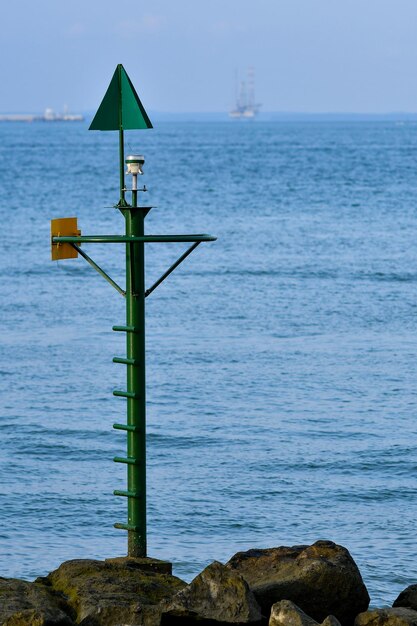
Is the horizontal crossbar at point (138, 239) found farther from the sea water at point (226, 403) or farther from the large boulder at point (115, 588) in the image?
the sea water at point (226, 403)

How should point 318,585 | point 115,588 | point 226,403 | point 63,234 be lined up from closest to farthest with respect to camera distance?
1. point 115,588
2. point 318,585
3. point 63,234
4. point 226,403

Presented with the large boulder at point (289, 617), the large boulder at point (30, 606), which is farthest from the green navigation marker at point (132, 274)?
the large boulder at point (289, 617)

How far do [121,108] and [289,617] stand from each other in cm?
389

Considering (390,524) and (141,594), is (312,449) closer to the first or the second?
(390,524)

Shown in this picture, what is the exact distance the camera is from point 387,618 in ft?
29.7

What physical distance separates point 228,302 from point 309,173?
2299 inches

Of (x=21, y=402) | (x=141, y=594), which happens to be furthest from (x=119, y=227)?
(x=141, y=594)

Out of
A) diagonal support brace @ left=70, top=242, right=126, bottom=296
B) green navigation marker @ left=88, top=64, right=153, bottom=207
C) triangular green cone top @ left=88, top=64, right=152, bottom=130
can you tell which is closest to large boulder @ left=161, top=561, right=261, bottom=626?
diagonal support brace @ left=70, top=242, right=126, bottom=296

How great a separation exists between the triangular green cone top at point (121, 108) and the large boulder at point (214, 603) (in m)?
3.30

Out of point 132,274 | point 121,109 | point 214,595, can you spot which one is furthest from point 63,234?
Answer: point 214,595

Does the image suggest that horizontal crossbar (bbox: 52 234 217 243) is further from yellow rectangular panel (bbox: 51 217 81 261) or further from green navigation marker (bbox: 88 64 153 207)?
green navigation marker (bbox: 88 64 153 207)

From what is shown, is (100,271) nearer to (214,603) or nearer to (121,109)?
(121,109)

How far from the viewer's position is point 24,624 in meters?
8.58

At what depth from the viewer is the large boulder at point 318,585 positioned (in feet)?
31.1
